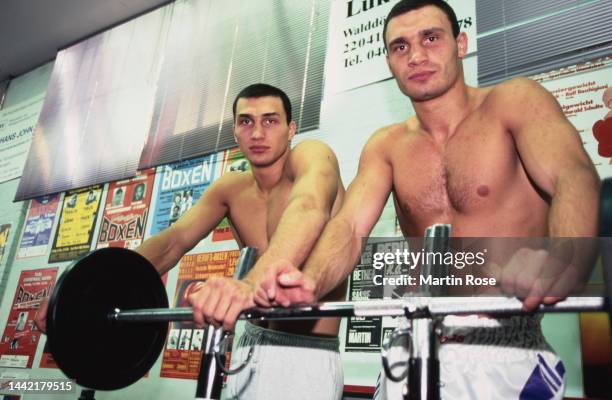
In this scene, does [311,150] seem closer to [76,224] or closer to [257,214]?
[257,214]

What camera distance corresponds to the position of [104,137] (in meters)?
3.92

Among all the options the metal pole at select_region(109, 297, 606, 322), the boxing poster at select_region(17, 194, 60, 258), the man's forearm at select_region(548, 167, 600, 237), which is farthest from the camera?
the boxing poster at select_region(17, 194, 60, 258)

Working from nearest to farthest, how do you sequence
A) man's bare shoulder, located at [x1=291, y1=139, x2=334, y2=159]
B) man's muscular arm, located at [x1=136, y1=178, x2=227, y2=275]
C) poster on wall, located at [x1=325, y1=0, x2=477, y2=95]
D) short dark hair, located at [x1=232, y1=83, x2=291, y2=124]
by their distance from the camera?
man's bare shoulder, located at [x1=291, y1=139, x2=334, y2=159] → man's muscular arm, located at [x1=136, y1=178, x2=227, y2=275] → short dark hair, located at [x1=232, y1=83, x2=291, y2=124] → poster on wall, located at [x1=325, y1=0, x2=477, y2=95]

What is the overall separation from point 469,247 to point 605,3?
1.44m

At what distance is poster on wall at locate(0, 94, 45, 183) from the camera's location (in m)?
4.68

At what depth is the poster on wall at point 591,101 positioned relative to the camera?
1.82m

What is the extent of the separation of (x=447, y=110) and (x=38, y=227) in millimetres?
3817

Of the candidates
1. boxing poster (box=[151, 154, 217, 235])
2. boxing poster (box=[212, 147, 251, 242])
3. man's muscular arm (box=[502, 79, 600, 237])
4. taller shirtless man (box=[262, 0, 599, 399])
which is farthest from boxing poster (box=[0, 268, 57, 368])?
man's muscular arm (box=[502, 79, 600, 237])

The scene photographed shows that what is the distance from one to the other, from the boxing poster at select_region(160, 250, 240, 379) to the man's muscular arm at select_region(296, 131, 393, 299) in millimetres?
1332

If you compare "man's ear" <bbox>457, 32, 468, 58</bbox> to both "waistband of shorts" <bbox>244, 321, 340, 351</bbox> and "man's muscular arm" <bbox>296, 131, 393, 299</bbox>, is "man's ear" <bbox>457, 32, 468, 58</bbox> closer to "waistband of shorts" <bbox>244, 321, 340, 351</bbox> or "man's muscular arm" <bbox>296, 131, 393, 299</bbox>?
"man's muscular arm" <bbox>296, 131, 393, 299</bbox>

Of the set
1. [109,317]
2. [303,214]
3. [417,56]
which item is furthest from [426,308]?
[417,56]

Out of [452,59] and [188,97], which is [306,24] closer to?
[188,97]

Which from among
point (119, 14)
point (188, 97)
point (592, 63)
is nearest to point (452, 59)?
point (592, 63)

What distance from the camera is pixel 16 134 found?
490cm
